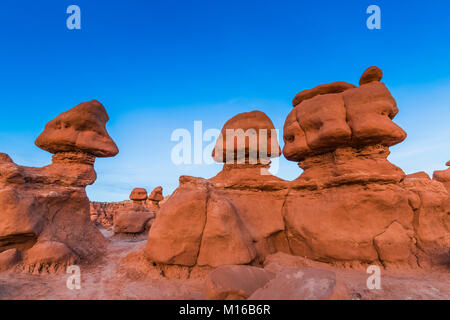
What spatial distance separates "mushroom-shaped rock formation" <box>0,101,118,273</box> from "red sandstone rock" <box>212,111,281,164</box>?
4.74 meters

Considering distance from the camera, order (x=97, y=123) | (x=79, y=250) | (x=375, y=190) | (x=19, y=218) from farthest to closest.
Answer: (x=97, y=123) < (x=79, y=250) < (x=19, y=218) < (x=375, y=190)

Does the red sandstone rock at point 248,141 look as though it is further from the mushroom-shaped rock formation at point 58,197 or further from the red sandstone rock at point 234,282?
the mushroom-shaped rock formation at point 58,197

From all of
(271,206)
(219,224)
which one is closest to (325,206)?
(271,206)

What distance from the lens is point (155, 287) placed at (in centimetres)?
457

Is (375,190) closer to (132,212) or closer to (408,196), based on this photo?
(408,196)

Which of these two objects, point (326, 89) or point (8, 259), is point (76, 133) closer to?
point (8, 259)

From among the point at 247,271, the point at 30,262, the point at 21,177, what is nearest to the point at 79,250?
the point at 30,262

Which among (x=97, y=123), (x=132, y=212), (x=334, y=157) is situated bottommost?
(x=132, y=212)

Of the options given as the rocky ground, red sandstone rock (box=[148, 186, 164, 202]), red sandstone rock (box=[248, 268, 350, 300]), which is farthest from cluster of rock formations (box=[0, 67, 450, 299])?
red sandstone rock (box=[148, 186, 164, 202])

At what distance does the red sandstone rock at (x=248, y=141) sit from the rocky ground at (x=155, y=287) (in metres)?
4.09

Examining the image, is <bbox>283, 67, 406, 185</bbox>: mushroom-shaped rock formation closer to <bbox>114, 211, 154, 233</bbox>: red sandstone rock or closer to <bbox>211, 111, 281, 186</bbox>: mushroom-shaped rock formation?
<bbox>211, 111, 281, 186</bbox>: mushroom-shaped rock formation

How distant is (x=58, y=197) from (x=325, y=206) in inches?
341

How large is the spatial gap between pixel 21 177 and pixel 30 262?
269cm

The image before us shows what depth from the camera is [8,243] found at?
5.90m
